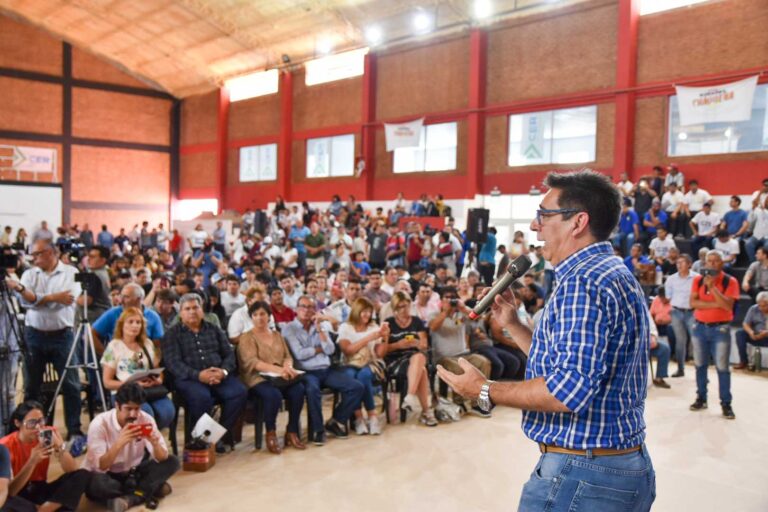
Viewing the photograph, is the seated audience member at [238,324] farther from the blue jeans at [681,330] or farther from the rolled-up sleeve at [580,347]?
the blue jeans at [681,330]

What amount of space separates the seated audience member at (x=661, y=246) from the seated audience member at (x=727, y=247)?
2.48 feet

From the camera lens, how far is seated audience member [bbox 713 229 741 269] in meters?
11.0

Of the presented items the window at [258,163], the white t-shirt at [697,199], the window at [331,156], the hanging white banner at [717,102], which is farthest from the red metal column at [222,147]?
the white t-shirt at [697,199]

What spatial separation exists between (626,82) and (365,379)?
11114mm

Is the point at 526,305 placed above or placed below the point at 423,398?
above

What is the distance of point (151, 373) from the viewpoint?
500 centimetres

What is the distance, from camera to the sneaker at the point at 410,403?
254 inches

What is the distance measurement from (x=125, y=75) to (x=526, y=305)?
21.0m

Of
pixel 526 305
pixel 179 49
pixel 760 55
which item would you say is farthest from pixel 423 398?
pixel 179 49

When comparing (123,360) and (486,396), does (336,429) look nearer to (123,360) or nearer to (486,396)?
(123,360)

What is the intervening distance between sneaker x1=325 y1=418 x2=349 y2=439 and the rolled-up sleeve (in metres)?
4.55

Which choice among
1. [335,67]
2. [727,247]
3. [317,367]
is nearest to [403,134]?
[335,67]

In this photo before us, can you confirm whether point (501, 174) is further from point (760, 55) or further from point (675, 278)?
point (675, 278)

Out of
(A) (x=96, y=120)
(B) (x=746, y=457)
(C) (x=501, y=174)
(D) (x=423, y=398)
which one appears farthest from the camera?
(A) (x=96, y=120)
